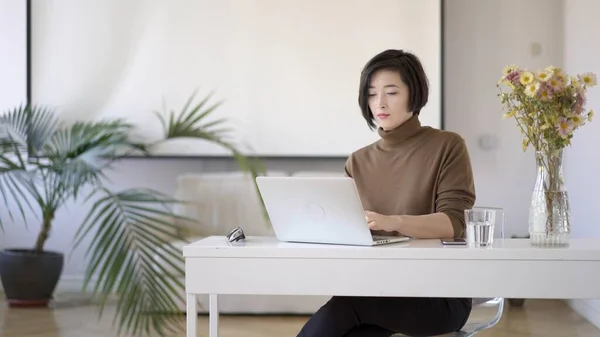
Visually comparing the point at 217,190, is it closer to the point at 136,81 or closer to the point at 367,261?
the point at 136,81

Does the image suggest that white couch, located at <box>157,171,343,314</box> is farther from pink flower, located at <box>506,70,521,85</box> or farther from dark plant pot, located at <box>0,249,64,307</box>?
pink flower, located at <box>506,70,521,85</box>

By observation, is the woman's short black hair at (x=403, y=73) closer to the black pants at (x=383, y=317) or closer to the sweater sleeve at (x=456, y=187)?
the sweater sleeve at (x=456, y=187)

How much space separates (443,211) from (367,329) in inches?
15.2

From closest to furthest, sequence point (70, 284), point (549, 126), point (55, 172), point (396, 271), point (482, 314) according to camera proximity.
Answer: point (396, 271), point (549, 126), point (482, 314), point (55, 172), point (70, 284)

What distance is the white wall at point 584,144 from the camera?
4.25 meters

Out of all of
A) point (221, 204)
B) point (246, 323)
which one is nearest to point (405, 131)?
point (246, 323)

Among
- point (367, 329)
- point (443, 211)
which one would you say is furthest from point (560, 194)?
point (367, 329)

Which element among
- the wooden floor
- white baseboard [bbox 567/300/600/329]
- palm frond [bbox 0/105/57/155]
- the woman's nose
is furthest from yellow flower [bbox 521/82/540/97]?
palm frond [bbox 0/105/57/155]

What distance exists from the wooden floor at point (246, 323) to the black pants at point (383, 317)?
187 centimetres

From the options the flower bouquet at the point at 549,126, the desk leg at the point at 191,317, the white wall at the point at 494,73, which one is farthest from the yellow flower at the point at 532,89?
the white wall at the point at 494,73

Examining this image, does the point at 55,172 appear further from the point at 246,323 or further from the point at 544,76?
the point at 544,76

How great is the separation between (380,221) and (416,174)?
0.36 m

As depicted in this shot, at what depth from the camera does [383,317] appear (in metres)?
2.08

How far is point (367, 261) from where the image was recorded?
1.87 m
